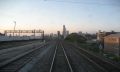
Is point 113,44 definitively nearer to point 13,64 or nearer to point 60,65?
point 60,65

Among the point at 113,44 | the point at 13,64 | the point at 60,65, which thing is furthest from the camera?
the point at 113,44

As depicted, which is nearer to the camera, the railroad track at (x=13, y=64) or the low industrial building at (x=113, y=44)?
the railroad track at (x=13, y=64)

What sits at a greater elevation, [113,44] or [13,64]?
[113,44]

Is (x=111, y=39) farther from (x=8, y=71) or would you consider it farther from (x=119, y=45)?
(x=8, y=71)

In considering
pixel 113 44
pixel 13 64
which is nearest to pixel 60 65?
pixel 13 64

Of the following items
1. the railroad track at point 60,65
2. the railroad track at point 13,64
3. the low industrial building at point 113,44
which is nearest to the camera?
the railroad track at point 60,65

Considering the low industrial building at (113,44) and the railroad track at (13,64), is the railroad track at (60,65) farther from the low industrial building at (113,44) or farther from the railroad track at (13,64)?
the low industrial building at (113,44)

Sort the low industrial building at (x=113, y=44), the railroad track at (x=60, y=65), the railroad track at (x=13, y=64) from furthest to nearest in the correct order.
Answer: the low industrial building at (x=113, y=44) → the railroad track at (x=13, y=64) → the railroad track at (x=60, y=65)

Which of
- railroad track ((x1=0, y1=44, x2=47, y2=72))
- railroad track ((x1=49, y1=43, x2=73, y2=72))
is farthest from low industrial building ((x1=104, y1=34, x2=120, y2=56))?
railroad track ((x1=0, y1=44, x2=47, y2=72))

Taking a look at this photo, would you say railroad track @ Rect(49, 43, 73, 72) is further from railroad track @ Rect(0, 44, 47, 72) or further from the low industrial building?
the low industrial building

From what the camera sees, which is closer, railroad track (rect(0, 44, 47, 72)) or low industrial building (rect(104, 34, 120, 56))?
railroad track (rect(0, 44, 47, 72))

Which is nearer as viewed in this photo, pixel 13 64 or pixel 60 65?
pixel 60 65

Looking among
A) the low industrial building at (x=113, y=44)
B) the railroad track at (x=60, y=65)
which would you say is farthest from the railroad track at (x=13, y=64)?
the low industrial building at (x=113, y=44)

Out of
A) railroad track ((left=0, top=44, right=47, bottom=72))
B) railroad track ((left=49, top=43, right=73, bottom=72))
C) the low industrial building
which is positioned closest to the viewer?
railroad track ((left=49, top=43, right=73, bottom=72))
